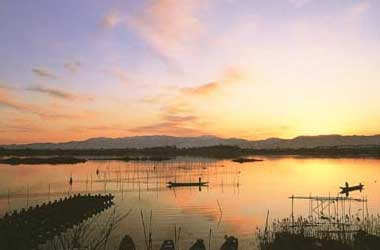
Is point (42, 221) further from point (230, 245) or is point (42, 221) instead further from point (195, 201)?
point (195, 201)

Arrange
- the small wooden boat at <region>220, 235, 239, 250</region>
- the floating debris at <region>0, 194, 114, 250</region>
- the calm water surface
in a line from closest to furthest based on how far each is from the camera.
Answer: the floating debris at <region>0, 194, 114, 250</region>, the small wooden boat at <region>220, 235, 239, 250</region>, the calm water surface

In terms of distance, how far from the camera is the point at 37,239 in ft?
82.7

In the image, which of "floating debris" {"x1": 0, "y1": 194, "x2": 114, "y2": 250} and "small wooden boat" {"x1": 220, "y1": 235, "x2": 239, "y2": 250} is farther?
"small wooden boat" {"x1": 220, "y1": 235, "x2": 239, "y2": 250}

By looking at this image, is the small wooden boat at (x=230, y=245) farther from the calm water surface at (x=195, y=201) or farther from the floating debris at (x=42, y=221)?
the floating debris at (x=42, y=221)

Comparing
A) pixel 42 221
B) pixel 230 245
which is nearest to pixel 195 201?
pixel 42 221

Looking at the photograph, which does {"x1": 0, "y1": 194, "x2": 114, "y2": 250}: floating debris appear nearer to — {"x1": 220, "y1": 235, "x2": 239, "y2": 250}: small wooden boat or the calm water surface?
the calm water surface

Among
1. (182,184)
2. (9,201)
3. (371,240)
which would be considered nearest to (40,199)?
(9,201)

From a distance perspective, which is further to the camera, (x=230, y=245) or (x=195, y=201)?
(x=195, y=201)

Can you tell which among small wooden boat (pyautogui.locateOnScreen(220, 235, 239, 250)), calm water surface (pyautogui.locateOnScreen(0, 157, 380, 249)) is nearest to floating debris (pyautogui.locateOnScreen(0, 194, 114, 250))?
calm water surface (pyautogui.locateOnScreen(0, 157, 380, 249))

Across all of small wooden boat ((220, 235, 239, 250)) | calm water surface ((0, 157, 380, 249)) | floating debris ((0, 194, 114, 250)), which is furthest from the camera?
calm water surface ((0, 157, 380, 249))

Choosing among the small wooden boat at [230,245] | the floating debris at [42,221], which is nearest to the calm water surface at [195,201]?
the small wooden boat at [230,245]

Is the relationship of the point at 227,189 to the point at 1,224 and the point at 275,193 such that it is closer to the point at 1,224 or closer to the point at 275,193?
the point at 275,193

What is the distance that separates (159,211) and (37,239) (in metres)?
15.0

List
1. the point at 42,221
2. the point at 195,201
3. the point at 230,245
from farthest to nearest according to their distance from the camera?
the point at 195,201 → the point at 42,221 → the point at 230,245
